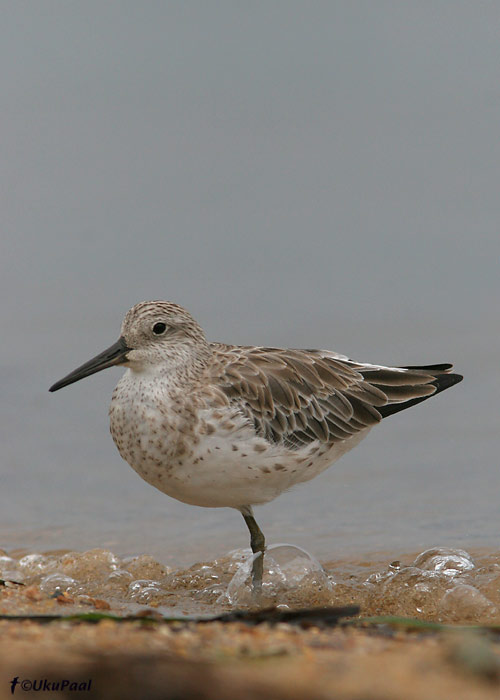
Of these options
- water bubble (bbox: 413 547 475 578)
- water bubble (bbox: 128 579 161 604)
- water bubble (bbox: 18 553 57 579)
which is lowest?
water bubble (bbox: 413 547 475 578)

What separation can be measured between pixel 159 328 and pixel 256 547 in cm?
185

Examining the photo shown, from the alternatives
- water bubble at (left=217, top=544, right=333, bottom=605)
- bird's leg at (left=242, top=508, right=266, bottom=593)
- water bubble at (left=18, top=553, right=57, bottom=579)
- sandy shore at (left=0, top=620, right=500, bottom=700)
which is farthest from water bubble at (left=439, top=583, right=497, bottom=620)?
water bubble at (left=18, top=553, right=57, bottom=579)

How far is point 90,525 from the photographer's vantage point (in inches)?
390

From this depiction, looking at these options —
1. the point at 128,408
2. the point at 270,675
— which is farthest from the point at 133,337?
the point at 270,675

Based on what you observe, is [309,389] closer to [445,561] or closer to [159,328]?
[159,328]

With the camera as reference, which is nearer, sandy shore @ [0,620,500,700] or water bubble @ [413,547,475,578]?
sandy shore @ [0,620,500,700]

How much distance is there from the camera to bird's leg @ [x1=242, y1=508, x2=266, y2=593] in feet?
22.9

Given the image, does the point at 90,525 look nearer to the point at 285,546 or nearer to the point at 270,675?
the point at 285,546

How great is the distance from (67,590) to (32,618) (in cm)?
321

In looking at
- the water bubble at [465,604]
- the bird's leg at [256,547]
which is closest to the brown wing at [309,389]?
the bird's leg at [256,547]

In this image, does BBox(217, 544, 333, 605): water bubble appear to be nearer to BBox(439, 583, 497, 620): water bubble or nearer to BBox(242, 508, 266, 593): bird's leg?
BBox(242, 508, 266, 593): bird's leg

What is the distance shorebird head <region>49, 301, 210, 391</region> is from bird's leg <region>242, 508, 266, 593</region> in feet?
4.12

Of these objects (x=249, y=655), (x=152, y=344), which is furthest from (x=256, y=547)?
(x=249, y=655)

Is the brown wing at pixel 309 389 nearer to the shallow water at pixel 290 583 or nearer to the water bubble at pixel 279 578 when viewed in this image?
the water bubble at pixel 279 578
